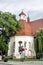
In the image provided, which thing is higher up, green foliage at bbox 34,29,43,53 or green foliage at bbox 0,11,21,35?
green foliage at bbox 0,11,21,35

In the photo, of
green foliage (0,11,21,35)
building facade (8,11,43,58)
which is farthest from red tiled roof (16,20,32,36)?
green foliage (0,11,21,35)

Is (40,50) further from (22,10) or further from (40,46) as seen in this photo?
(22,10)

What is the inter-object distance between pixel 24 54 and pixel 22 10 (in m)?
16.3

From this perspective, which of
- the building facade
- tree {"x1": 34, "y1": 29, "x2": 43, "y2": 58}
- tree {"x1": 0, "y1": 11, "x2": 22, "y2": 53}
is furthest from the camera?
the building facade

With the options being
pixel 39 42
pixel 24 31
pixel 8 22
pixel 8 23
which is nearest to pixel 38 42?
pixel 39 42

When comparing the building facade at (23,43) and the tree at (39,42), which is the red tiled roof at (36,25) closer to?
the building facade at (23,43)

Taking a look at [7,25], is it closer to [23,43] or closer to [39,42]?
[23,43]

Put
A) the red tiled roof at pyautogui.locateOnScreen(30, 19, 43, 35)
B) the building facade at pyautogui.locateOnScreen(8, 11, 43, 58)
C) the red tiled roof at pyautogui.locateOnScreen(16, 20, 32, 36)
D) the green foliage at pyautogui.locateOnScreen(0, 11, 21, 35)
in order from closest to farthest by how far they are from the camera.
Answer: the green foliage at pyautogui.locateOnScreen(0, 11, 21, 35) < the building facade at pyautogui.locateOnScreen(8, 11, 43, 58) < the red tiled roof at pyautogui.locateOnScreen(16, 20, 32, 36) < the red tiled roof at pyautogui.locateOnScreen(30, 19, 43, 35)

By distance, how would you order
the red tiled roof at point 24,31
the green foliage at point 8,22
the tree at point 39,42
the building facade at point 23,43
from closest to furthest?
the tree at point 39,42
the green foliage at point 8,22
the building facade at point 23,43
the red tiled roof at point 24,31

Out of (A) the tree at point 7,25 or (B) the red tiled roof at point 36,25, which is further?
(B) the red tiled roof at point 36,25

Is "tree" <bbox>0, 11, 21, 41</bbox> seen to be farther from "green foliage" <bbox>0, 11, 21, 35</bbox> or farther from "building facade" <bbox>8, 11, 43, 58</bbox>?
"building facade" <bbox>8, 11, 43, 58</bbox>

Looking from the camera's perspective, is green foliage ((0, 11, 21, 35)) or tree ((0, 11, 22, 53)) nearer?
tree ((0, 11, 22, 53))

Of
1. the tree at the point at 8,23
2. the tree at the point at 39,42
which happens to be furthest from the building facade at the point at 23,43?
the tree at the point at 39,42

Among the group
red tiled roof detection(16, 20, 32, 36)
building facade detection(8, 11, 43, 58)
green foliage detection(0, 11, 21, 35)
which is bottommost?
building facade detection(8, 11, 43, 58)
